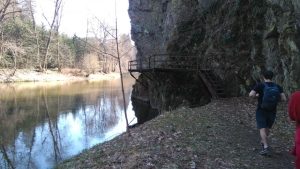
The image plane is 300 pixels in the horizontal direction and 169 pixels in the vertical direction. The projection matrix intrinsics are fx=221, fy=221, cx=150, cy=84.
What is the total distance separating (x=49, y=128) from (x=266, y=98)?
1323cm

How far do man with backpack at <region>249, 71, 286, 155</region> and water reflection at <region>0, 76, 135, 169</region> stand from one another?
8.17 meters

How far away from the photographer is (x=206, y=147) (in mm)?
5781

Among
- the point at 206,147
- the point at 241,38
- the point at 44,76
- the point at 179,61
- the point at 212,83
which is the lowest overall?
the point at 206,147

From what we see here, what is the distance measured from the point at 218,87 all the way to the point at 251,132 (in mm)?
6519

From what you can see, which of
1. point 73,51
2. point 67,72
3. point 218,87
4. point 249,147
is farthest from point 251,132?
point 73,51

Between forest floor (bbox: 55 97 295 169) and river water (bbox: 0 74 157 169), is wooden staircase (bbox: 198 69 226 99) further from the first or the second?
river water (bbox: 0 74 157 169)

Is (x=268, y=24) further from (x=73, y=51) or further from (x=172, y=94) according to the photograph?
(x=73, y=51)

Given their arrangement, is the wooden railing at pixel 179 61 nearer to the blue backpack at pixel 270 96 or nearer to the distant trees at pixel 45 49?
the blue backpack at pixel 270 96

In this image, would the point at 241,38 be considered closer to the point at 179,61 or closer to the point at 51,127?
the point at 179,61

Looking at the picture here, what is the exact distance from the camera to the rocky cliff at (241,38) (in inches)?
392

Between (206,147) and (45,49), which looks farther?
(45,49)

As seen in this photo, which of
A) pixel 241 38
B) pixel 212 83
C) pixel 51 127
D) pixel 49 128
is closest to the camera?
pixel 241 38

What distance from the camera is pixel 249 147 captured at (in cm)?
586

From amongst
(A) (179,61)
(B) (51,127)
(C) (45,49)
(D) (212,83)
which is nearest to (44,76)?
(C) (45,49)
